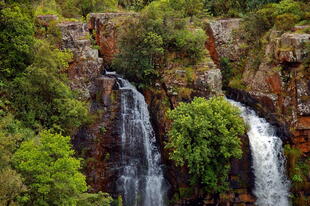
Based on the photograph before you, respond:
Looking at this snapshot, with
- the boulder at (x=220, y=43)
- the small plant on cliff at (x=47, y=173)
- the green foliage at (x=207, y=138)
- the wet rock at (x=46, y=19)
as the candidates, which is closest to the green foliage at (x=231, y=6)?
the boulder at (x=220, y=43)

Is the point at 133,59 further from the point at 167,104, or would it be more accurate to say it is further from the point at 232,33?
the point at 232,33

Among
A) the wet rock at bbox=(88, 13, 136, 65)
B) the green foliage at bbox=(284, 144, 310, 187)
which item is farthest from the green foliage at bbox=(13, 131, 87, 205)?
the wet rock at bbox=(88, 13, 136, 65)

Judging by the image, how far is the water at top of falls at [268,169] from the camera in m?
25.9

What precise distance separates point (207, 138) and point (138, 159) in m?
6.89

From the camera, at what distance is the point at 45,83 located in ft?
77.2

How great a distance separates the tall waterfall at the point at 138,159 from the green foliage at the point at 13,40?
8.74 m

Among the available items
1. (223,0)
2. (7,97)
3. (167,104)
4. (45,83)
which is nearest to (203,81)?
(167,104)

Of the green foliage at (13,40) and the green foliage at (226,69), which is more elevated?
the green foliage at (13,40)

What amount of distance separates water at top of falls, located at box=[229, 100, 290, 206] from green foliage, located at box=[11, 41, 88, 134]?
14.5 m

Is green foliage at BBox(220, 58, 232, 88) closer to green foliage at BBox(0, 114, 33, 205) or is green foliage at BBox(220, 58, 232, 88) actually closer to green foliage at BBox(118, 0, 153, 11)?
green foliage at BBox(118, 0, 153, 11)

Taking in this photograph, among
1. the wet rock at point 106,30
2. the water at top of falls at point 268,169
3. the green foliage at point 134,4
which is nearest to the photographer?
A: the water at top of falls at point 268,169

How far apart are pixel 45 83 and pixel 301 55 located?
21079mm

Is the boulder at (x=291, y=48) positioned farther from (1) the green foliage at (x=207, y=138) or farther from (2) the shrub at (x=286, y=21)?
(1) the green foliage at (x=207, y=138)

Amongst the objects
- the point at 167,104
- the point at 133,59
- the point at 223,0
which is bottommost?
the point at 167,104
